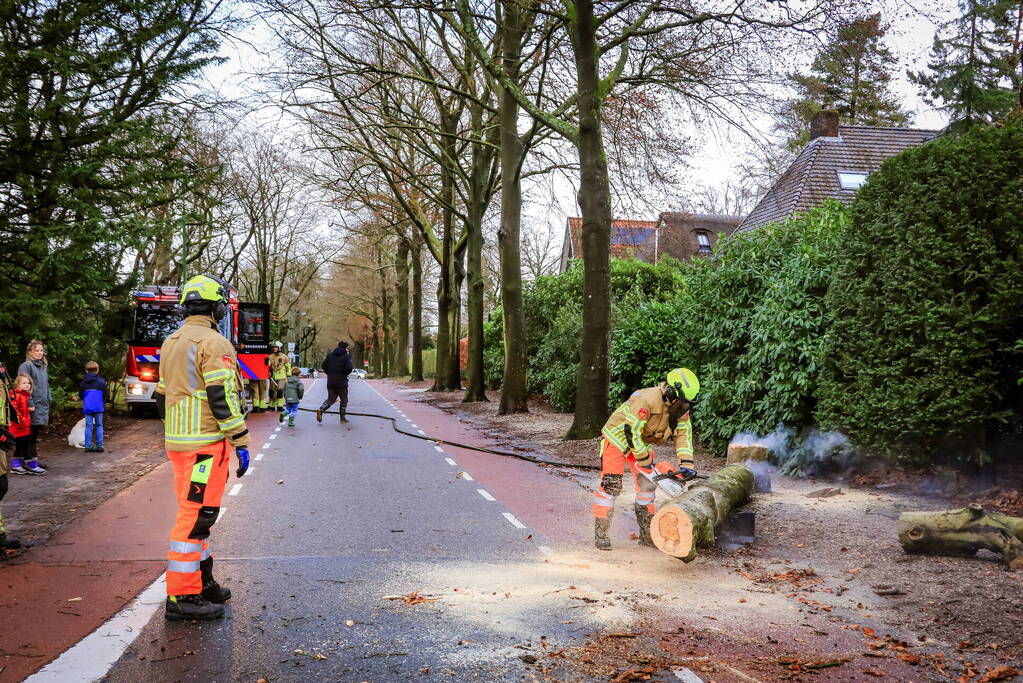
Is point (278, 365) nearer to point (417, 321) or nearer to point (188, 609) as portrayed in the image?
point (188, 609)

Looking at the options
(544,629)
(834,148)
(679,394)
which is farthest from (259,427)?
(834,148)

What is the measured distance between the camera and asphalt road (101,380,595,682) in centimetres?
448

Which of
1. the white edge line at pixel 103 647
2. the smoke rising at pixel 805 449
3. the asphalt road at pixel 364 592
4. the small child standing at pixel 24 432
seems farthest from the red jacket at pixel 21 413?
the smoke rising at pixel 805 449

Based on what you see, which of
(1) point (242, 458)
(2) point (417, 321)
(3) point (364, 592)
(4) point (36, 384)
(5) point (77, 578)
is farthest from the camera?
(2) point (417, 321)

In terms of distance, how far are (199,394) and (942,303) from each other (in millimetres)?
7413

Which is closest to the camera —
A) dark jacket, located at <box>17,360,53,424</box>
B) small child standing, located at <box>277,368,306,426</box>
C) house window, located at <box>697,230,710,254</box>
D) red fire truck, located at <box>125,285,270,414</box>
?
dark jacket, located at <box>17,360,53,424</box>

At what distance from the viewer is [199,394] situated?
544 centimetres

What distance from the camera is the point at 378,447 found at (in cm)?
1510

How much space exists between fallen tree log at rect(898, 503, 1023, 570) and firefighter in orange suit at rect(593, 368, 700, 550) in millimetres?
1837

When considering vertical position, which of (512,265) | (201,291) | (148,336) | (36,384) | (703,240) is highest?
(703,240)

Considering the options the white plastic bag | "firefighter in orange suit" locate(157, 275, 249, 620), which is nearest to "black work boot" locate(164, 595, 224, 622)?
"firefighter in orange suit" locate(157, 275, 249, 620)

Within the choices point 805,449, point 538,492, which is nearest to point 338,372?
point 538,492

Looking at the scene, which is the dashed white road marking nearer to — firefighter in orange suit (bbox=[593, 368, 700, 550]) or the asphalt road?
the asphalt road

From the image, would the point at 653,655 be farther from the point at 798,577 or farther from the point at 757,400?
the point at 757,400
